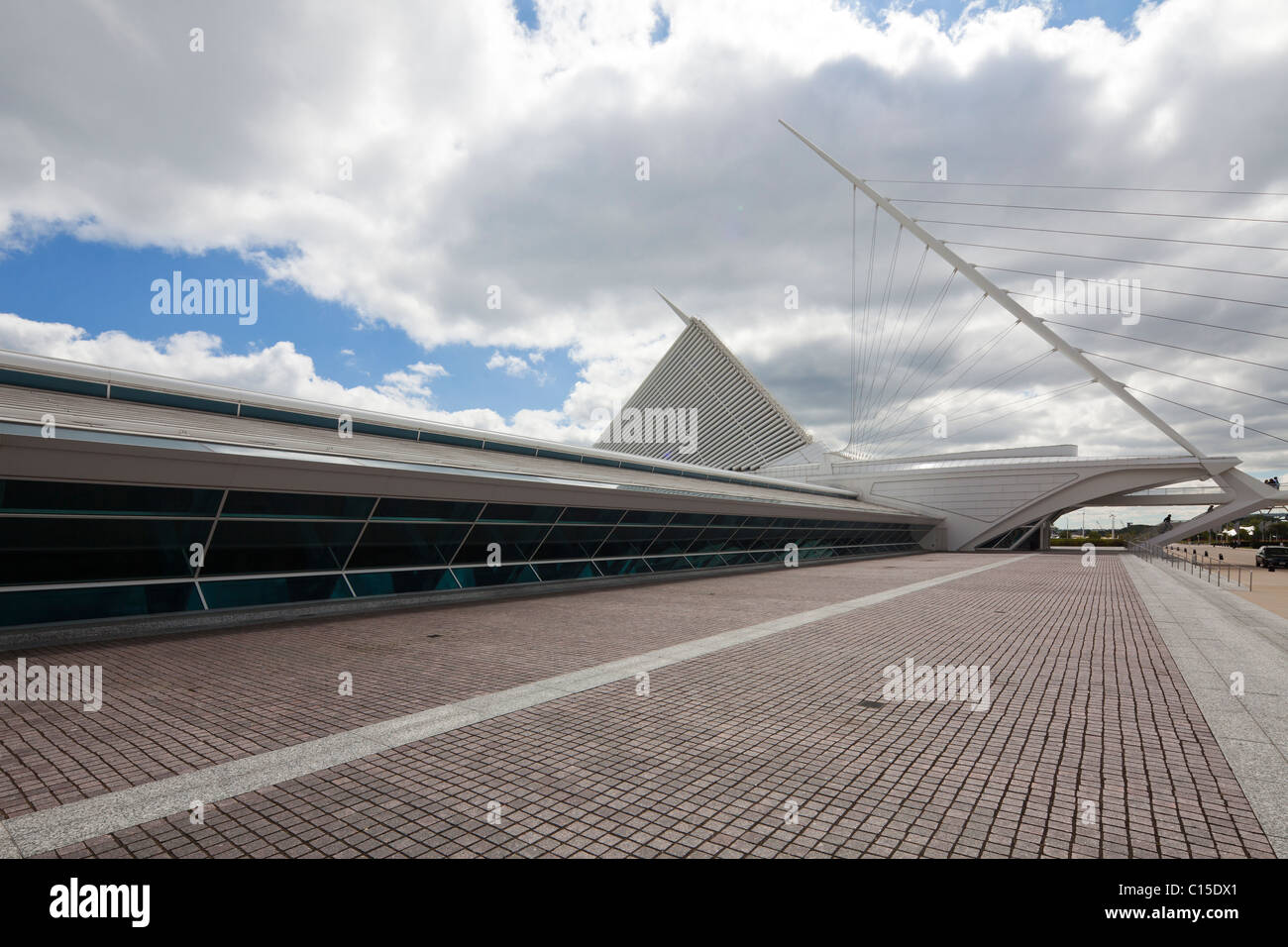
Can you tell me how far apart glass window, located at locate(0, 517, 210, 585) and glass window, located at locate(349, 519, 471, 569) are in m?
3.07

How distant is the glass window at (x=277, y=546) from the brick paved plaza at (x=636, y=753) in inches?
76.1

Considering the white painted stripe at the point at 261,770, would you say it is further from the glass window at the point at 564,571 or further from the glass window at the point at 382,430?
the glass window at the point at 382,430

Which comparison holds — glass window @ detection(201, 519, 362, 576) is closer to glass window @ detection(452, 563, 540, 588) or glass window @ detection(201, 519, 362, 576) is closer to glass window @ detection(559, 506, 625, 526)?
glass window @ detection(452, 563, 540, 588)

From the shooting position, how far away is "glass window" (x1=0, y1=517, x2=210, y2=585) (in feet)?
31.4

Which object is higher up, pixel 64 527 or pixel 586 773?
pixel 64 527

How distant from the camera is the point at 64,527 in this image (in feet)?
32.4

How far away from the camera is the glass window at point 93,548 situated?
31.4 feet

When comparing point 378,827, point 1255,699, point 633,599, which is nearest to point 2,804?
point 378,827

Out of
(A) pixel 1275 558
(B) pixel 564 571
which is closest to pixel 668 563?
(B) pixel 564 571

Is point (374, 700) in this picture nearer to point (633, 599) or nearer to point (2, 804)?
point (2, 804)

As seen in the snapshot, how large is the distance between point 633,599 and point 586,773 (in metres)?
10.9

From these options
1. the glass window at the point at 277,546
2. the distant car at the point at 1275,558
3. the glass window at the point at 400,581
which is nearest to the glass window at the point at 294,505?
the glass window at the point at 277,546

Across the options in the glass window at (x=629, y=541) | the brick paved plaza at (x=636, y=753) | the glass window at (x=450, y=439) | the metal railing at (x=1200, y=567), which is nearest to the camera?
the brick paved plaza at (x=636, y=753)

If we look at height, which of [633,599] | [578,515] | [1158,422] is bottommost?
[633,599]
